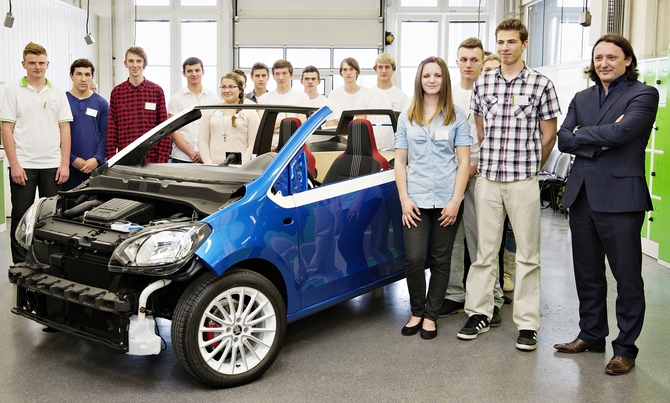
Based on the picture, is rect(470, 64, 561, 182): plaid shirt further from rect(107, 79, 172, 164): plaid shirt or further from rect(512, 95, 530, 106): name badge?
rect(107, 79, 172, 164): plaid shirt

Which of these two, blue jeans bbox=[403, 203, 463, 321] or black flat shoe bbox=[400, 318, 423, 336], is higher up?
blue jeans bbox=[403, 203, 463, 321]

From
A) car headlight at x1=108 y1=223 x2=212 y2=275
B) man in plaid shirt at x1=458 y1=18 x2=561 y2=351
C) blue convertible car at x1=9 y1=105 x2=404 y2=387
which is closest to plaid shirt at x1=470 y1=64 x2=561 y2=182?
man in plaid shirt at x1=458 y1=18 x2=561 y2=351

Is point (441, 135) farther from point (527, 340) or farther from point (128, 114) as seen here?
point (128, 114)

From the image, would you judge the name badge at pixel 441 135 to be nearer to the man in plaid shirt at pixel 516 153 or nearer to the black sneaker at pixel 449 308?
the man in plaid shirt at pixel 516 153

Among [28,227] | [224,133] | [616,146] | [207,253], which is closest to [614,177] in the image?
[616,146]

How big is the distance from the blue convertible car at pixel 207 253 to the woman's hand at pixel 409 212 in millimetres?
169

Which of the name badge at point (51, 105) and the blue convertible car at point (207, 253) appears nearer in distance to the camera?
the blue convertible car at point (207, 253)

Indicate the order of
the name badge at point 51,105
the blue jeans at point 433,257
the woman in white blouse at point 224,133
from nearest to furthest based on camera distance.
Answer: the blue jeans at point 433,257 < the woman in white blouse at point 224,133 < the name badge at point 51,105

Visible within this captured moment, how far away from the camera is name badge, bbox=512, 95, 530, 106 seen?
3.45 m

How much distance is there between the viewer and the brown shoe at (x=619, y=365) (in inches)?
127

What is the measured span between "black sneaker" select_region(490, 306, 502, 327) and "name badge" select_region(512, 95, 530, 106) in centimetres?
130

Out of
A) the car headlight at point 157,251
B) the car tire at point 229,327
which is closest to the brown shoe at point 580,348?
the car tire at point 229,327

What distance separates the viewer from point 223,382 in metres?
2.98

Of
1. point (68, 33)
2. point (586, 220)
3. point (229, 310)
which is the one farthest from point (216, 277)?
point (68, 33)
